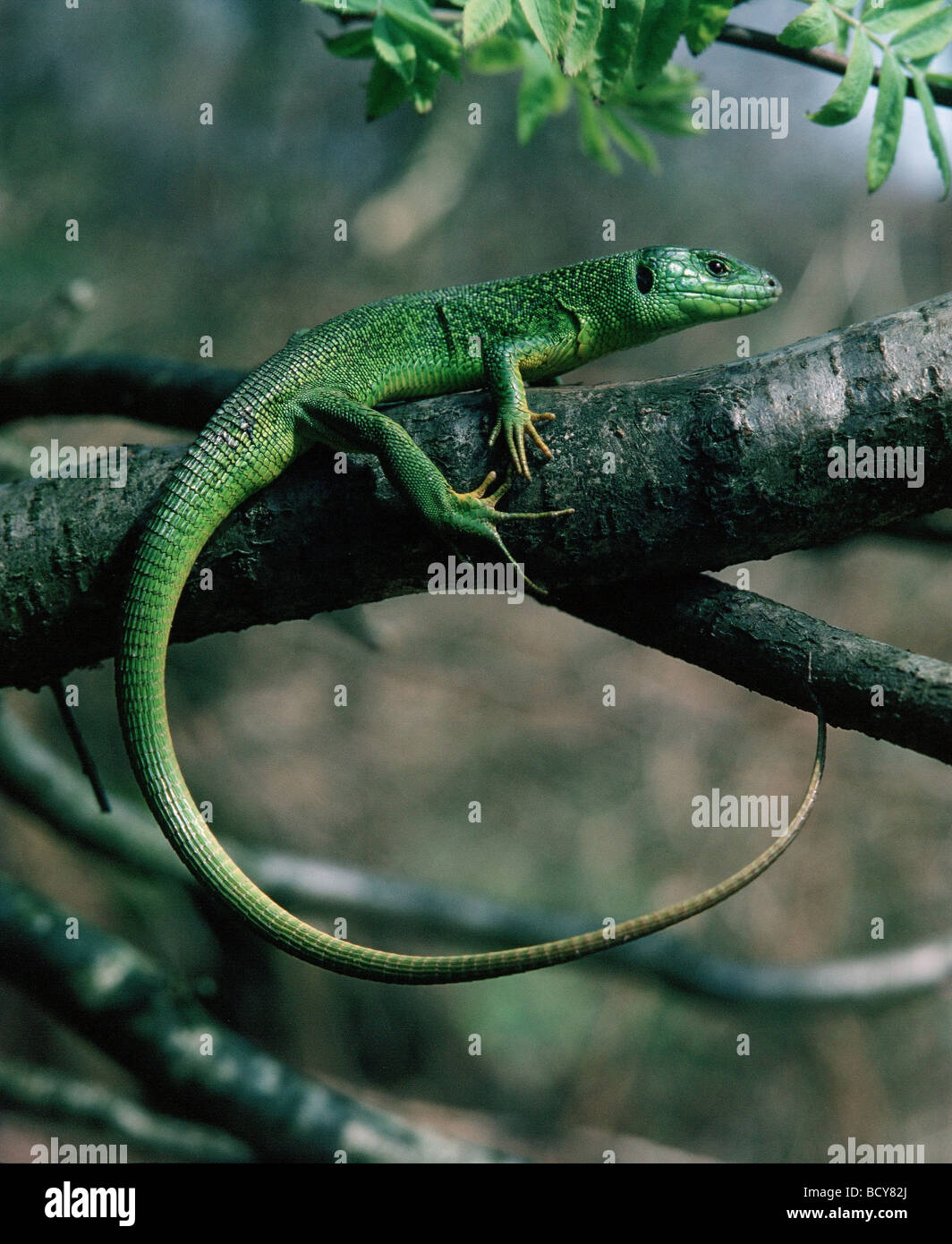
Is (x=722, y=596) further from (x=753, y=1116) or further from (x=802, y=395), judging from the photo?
(x=753, y=1116)

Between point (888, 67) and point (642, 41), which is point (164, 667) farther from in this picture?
point (888, 67)

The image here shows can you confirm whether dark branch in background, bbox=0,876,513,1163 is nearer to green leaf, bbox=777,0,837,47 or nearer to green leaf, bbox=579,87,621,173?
green leaf, bbox=579,87,621,173

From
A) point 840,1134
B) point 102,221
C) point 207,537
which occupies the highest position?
point 102,221

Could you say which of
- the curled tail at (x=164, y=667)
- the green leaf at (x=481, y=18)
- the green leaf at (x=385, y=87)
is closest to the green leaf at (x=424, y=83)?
the green leaf at (x=385, y=87)

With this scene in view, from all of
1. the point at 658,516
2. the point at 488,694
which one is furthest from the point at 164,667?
the point at 488,694

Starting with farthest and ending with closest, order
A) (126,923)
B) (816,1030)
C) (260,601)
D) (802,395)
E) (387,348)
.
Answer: (816,1030) < (126,923) < (387,348) < (260,601) < (802,395)

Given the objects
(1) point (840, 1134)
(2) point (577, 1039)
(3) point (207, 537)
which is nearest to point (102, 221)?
(3) point (207, 537)

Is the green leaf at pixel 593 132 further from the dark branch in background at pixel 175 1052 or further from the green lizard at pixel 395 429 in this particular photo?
the dark branch in background at pixel 175 1052
